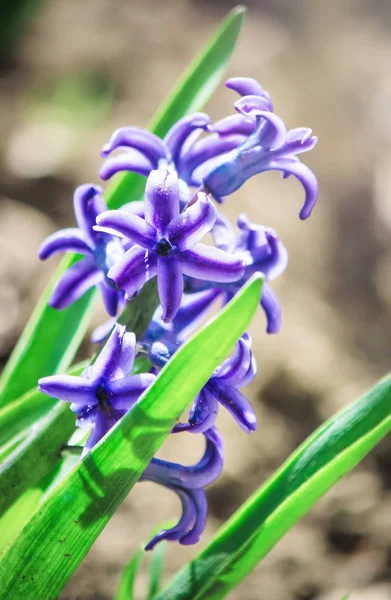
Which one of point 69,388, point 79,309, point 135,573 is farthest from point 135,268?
point 135,573

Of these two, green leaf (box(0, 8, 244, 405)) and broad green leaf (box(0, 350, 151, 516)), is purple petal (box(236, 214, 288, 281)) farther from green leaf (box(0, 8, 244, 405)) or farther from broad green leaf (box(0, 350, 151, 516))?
green leaf (box(0, 8, 244, 405))

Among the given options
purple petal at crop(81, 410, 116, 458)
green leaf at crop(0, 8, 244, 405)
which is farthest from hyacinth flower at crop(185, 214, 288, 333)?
green leaf at crop(0, 8, 244, 405)

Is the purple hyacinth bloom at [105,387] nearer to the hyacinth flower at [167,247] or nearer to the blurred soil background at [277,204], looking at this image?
the hyacinth flower at [167,247]

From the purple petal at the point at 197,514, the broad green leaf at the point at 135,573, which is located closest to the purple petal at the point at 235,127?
→ the purple petal at the point at 197,514

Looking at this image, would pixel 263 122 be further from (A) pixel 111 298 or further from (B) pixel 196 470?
(B) pixel 196 470

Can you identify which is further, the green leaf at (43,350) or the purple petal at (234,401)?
the green leaf at (43,350)
